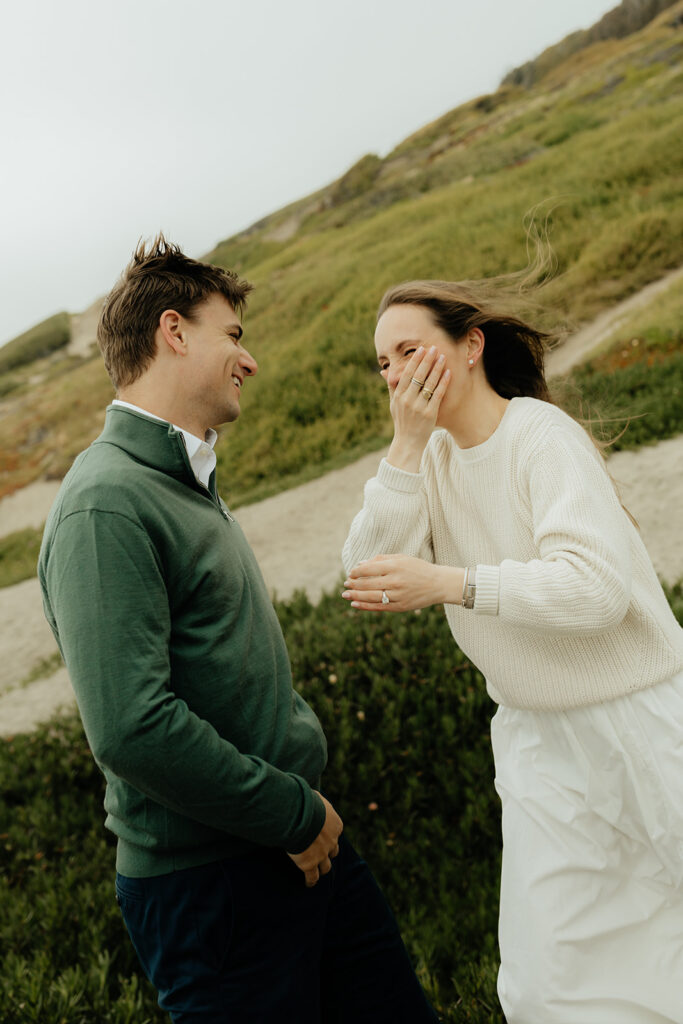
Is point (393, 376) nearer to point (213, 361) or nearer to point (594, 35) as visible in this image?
point (213, 361)

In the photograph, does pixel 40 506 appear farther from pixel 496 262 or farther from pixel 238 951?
pixel 238 951

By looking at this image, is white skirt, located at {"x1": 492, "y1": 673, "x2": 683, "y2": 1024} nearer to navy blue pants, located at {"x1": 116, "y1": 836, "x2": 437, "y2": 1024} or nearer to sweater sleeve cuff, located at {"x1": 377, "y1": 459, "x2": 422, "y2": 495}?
navy blue pants, located at {"x1": 116, "y1": 836, "x2": 437, "y2": 1024}

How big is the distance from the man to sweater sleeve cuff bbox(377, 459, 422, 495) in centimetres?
52

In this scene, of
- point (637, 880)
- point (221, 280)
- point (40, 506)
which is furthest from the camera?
point (40, 506)

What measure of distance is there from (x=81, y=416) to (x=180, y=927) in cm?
3249

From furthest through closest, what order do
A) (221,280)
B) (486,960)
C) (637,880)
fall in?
(486,960)
(221,280)
(637,880)

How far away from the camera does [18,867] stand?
200 inches

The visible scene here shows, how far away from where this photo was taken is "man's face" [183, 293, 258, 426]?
2.26 m

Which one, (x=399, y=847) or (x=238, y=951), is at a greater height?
(x=238, y=951)

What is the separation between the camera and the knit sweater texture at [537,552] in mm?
1897

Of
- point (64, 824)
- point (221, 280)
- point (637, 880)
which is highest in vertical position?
point (221, 280)

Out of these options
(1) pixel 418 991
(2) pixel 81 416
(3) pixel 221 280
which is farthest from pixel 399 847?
(2) pixel 81 416

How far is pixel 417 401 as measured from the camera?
226cm

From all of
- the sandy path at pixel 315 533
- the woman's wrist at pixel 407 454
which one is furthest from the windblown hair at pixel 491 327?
the sandy path at pixel 315 533
